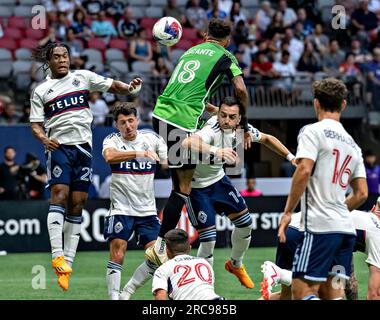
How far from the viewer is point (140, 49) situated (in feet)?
80.0

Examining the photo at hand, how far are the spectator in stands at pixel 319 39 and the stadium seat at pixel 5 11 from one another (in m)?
7.25

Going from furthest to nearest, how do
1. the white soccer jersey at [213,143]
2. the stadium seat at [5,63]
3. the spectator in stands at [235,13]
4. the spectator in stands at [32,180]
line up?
the spectator in stands at [235,13] → the stadium seat at [5,63] → the spectator in stands at [32,180] → the white soccer jersey at [213,143]

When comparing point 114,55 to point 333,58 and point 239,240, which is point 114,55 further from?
point 239,240

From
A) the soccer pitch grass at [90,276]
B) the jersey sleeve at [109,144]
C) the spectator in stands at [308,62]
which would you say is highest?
the spectator in stands at [308,62]

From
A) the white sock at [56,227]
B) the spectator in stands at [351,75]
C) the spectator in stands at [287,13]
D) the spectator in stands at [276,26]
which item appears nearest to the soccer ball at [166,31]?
the white sock at [56,227]

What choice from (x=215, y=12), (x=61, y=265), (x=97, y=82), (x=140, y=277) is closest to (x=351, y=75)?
(x=215, y=12)

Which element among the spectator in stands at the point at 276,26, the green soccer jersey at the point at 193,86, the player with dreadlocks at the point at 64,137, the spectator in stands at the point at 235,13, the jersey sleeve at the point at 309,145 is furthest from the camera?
the spectator in stands at the point at 276,26

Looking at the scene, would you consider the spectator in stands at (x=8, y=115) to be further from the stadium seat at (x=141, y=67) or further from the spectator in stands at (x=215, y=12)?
the spectator in stands at (x=215, y=12)

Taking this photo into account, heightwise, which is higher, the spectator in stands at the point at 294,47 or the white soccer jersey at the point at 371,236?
the spectator in stands at the point at 294,47

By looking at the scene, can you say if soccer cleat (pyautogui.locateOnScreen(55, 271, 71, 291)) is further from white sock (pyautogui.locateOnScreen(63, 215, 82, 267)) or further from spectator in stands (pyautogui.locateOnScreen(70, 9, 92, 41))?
spectator in stands (pyautogui.locateOnScreen(70, 9, 92, 41))

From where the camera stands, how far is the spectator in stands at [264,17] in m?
26.5

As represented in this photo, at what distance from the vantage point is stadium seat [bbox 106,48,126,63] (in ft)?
79.6

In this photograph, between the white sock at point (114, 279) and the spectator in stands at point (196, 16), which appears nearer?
the white sock at point (114, 279)

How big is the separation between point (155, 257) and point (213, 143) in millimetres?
1477
